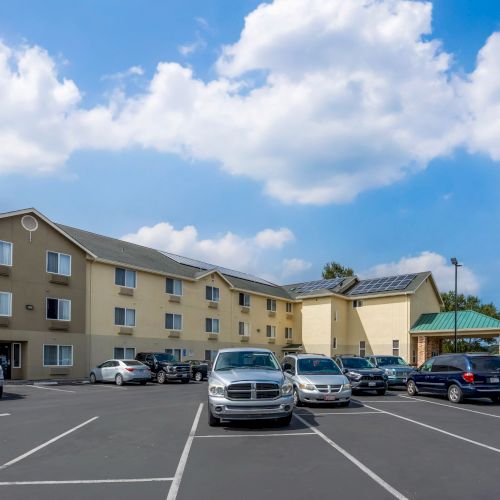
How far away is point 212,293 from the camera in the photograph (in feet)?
152

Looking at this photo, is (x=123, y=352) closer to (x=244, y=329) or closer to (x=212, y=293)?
(x=212, y=293)

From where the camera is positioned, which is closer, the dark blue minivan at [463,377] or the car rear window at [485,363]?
the dark blue minivan at [463,377]

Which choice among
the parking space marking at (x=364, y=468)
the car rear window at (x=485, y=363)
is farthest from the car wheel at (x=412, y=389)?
the parking space marking at (x=364, y=468)

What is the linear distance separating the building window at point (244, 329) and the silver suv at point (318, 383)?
3124 centimetres

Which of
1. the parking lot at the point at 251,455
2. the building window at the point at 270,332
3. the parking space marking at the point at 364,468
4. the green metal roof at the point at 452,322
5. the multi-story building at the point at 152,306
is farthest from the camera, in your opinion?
the building window at the point at 270,332

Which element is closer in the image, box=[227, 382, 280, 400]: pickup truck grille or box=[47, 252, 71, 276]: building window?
box=[227, 382, 280, 400]: pickup truck grille

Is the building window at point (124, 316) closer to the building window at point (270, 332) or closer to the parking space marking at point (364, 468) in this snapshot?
the building window at point (270, 332)

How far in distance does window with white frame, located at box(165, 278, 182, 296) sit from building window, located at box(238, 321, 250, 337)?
7.78 meters

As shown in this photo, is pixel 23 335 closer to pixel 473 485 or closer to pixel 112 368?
pixel 112 368

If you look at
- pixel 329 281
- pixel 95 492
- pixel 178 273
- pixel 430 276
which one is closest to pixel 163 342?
pixel 178 273

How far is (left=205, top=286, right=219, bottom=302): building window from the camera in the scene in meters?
45.9

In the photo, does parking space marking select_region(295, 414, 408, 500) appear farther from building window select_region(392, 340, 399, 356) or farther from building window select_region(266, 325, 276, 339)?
building window select_region(266, 325, 276, 339)

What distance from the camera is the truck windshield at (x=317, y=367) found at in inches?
Result: 671

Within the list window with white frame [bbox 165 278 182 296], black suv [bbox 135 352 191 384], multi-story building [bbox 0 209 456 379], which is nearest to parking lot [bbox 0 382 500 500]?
black suv [bbox 135 352 191 384]
